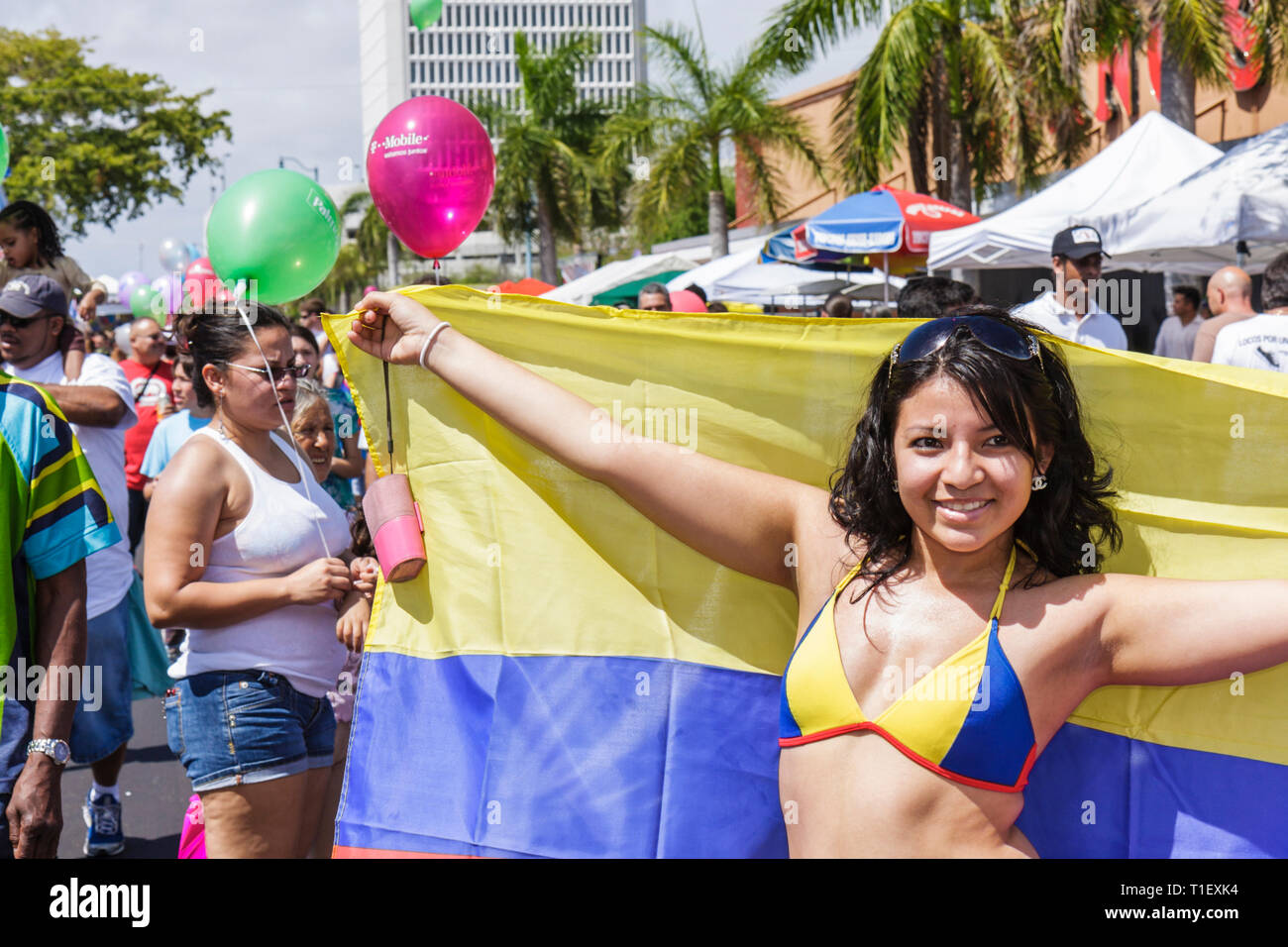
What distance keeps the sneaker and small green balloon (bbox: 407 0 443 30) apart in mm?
5593

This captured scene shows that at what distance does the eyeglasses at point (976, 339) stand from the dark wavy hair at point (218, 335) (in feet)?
6.32

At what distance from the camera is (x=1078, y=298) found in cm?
500

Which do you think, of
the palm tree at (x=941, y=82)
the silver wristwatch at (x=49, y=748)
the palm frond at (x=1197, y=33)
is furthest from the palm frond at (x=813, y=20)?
the silver wristwatch at (x=49, y=748)

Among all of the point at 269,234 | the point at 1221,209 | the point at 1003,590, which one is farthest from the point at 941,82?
the point at 1003,590

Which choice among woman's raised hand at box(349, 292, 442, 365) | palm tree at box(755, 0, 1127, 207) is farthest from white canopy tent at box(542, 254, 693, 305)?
woman's raised hand at box(349, 292, 442, 365)

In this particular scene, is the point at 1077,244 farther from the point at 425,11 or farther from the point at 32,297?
the point at 425,11

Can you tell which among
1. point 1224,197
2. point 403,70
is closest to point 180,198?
point 1224,197

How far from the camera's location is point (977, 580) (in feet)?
7.12

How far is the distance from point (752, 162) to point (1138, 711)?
820 inches

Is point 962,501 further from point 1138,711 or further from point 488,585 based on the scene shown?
point 488,585

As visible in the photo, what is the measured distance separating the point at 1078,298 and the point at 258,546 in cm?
352

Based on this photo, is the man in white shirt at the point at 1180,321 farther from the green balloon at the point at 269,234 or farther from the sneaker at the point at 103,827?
the sneaker at the point at 103,827

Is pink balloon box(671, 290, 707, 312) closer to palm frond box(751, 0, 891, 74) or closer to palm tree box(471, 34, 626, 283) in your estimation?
palm frond box(751, 0, 891, 74)

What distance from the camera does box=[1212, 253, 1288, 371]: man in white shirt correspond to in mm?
4953
